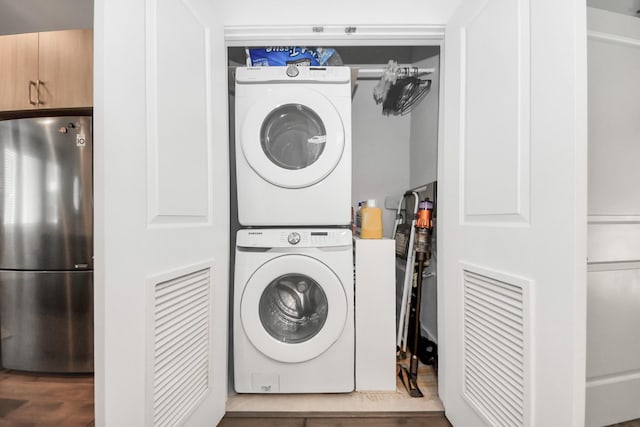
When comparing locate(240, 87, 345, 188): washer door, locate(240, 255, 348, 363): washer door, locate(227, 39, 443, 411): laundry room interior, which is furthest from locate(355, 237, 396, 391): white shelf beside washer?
locate(240, 87, 345, 188): washer door

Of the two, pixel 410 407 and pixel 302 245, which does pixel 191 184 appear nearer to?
pixel 302 245

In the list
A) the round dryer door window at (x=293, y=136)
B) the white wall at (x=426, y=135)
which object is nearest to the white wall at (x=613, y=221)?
the white wall at (x=426, y=135)

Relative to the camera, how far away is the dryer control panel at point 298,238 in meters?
1.34

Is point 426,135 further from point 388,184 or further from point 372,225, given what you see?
point 372,225

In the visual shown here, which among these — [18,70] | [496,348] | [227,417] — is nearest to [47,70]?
[18,70]

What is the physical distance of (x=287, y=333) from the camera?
1.38 metres

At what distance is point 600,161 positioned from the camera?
1.09m

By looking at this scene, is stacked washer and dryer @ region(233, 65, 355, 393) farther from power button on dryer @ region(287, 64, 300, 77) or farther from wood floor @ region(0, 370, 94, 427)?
wood floor @ region(0, 370, 94, 427)

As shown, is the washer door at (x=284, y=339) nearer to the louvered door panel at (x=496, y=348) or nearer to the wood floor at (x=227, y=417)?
the wood floor at (x=227, y=417)

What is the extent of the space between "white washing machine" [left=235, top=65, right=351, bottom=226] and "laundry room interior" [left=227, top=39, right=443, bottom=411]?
112 mm

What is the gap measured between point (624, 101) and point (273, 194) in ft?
5.12

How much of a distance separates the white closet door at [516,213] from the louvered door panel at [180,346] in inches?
40.6

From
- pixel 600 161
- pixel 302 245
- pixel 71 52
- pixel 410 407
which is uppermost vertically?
pixel 71 52

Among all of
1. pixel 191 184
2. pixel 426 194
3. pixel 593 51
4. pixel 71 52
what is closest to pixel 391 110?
pixel 426 194
